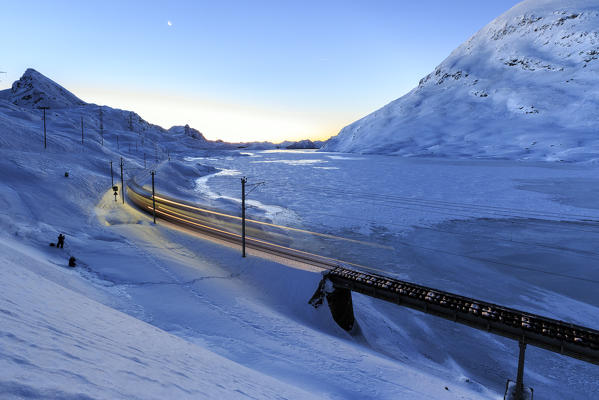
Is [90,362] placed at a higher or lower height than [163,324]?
higher

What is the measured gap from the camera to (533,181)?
273 feet

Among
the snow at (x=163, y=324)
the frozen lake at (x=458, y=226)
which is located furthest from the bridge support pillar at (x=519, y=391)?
the frozen lake at (x=458, y=226)

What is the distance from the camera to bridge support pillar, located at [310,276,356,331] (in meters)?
23.8

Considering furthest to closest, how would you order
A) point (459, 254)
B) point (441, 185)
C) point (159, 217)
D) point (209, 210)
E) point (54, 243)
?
point (441, 185), point (209, 210), point (159, 217), point (459, 254), point (54, 243)

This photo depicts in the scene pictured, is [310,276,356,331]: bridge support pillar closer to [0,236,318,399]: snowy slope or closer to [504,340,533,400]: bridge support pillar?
[504,340,533,400]: bridge support pillar

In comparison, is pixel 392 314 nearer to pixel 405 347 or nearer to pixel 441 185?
pixel 405 347

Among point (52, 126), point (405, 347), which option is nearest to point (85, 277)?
point (405, 347)

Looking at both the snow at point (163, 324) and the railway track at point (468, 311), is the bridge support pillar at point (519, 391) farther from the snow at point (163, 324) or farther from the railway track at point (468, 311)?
the railway track at point (468, 311)

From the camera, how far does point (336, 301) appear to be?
23875 millimetres

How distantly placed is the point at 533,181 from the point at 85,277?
325 ft

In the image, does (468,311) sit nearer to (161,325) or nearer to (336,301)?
(336,301)

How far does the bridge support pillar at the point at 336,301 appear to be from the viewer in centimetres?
2375

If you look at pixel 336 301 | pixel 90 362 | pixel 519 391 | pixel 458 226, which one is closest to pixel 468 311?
pixel 519 391

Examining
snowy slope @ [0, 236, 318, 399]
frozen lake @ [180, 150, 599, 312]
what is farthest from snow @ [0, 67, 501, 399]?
frozen lake @ [180, 150, 599, 312]
